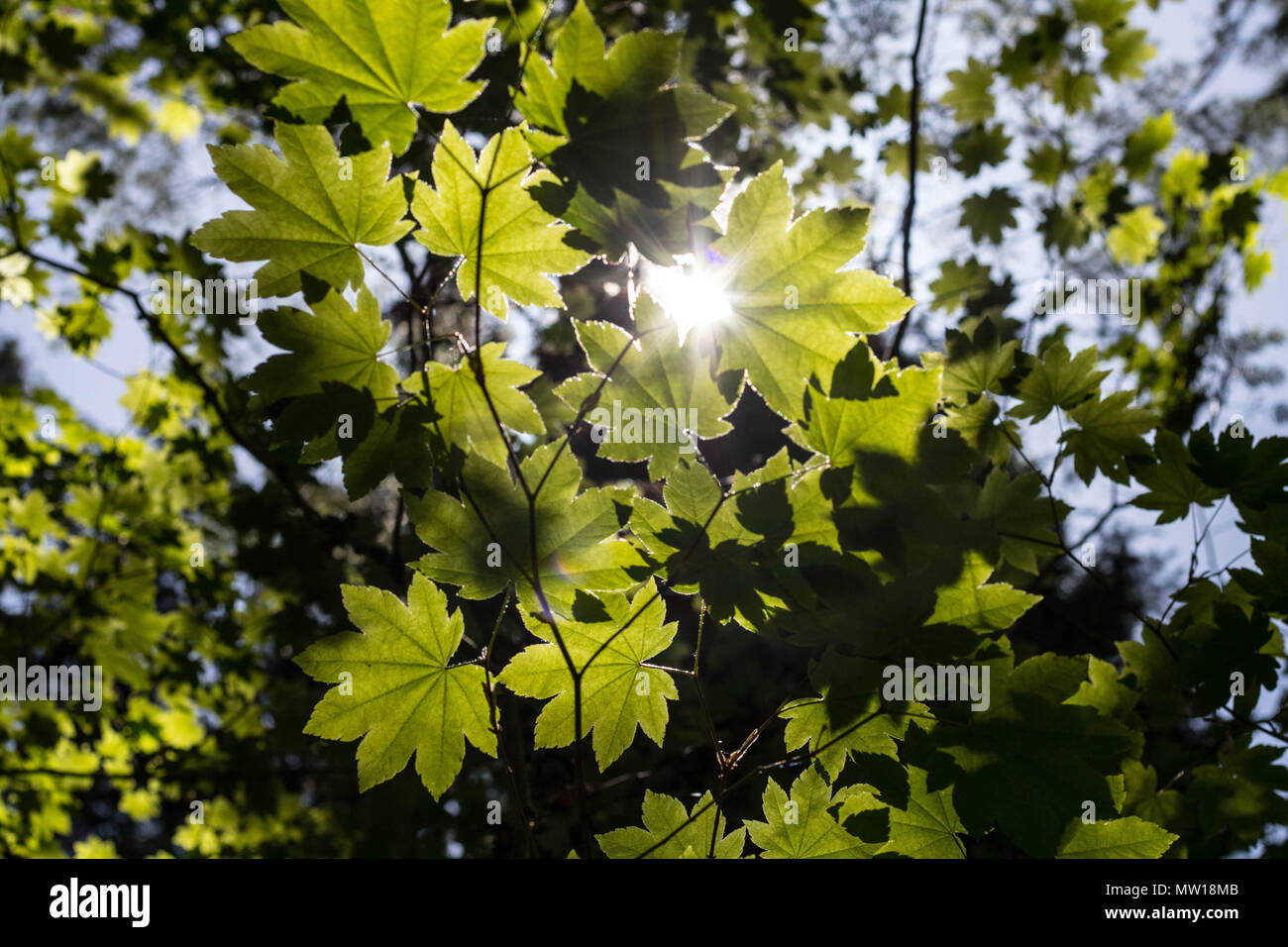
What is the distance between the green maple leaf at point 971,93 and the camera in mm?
3264

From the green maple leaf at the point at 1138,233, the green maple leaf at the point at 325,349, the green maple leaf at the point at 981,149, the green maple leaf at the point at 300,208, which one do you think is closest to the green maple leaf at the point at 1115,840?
the green maple leaf at the point at 325,349

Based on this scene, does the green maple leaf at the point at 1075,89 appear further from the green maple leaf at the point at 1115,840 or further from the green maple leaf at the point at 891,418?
the green maple leaf at the point at 1115,840

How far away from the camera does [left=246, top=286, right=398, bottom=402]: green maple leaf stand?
123 cm

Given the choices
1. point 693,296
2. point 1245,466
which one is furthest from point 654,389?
point 1245,466

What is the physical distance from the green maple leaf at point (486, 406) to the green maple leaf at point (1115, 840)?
1.13 m

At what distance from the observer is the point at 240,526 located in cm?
321

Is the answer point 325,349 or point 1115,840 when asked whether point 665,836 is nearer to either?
point 1115,840

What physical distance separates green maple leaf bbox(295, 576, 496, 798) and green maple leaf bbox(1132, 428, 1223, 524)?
1516mm

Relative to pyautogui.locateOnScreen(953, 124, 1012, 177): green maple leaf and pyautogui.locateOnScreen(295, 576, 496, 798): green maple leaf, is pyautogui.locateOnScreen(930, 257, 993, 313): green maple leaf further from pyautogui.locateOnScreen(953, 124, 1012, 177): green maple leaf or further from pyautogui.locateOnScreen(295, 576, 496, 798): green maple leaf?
pyautogui.locateOnScreen(295, 576, 496, 798): green maple leaf

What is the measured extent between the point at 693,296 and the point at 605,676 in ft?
2.22

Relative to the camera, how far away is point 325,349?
128cm

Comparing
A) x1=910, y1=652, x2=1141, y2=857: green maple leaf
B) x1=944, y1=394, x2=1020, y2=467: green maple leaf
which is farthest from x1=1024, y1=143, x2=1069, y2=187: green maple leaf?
x1=910, y1=652, x2=1141, y2=857: green maple leaf

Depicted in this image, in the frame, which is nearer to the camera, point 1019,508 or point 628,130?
point 628,130
